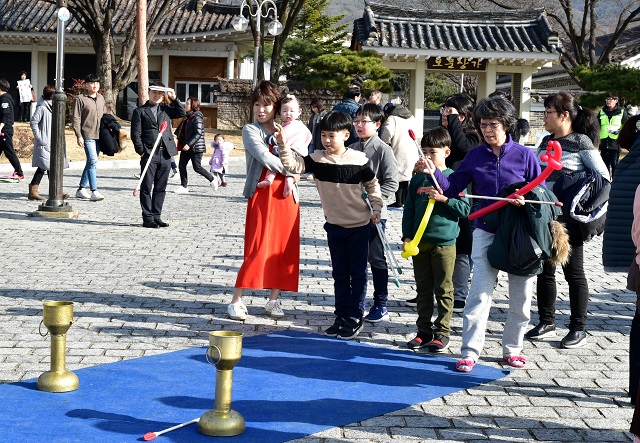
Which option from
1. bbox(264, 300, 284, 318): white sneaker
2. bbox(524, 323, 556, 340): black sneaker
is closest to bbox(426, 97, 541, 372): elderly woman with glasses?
bbox(524, 323, 556, 340): black sneaker

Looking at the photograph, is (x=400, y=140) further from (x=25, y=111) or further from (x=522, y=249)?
(x=25, y=111)

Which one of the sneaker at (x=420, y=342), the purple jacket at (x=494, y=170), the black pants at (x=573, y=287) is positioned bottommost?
the sneaker at (x=420, y=342)

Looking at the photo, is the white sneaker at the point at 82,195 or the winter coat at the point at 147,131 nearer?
the winter coat at the point at 147,131

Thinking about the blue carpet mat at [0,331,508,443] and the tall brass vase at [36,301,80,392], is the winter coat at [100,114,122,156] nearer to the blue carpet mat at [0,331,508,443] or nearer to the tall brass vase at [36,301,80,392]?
the blue carpet mat at [0,331,508,443]

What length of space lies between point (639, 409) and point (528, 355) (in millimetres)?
2750

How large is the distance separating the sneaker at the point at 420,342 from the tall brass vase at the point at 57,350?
2375mm

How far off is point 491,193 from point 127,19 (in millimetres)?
33992

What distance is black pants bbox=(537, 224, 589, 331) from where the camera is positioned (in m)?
6.74

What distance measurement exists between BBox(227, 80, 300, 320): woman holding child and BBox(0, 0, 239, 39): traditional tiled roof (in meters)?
29.9

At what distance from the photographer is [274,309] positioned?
296 inches

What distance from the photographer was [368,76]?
1206 inches

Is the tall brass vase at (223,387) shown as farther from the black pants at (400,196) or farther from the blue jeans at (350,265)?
the black pants at (400,196)

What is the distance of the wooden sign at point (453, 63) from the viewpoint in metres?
34.0

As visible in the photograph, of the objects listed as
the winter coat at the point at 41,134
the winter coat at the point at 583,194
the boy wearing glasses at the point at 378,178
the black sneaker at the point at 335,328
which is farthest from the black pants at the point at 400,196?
the winter coat at the point at 583,194
